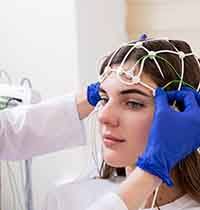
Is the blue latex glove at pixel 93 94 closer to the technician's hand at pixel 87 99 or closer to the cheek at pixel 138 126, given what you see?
the technician's hand at pixel 87 99

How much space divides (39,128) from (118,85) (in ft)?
1.34

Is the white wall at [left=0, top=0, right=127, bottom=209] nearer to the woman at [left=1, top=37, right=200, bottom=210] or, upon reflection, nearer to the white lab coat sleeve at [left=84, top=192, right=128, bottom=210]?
the woman at [left=1, top=37, right=200, bottom=210]

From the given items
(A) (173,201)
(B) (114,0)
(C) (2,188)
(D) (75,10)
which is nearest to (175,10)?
(B) (114,0)

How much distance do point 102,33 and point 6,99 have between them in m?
0.49

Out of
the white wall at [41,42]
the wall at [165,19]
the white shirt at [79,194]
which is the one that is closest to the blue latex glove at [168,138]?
the white shirt at [79,194]

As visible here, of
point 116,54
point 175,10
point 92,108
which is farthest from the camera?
point 175,10

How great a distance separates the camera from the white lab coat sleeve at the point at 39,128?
59.4 inches

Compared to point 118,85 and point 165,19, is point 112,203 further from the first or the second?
point 165,19

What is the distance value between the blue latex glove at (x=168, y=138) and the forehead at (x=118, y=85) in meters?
0.15

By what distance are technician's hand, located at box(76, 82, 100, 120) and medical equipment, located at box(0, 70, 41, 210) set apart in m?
0.47

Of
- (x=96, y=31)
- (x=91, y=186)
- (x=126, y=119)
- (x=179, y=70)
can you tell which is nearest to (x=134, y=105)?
(x=126, y=119)

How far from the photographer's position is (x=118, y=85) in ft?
3.94

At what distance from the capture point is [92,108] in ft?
4.84

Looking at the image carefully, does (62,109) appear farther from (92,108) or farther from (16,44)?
(16,44)
